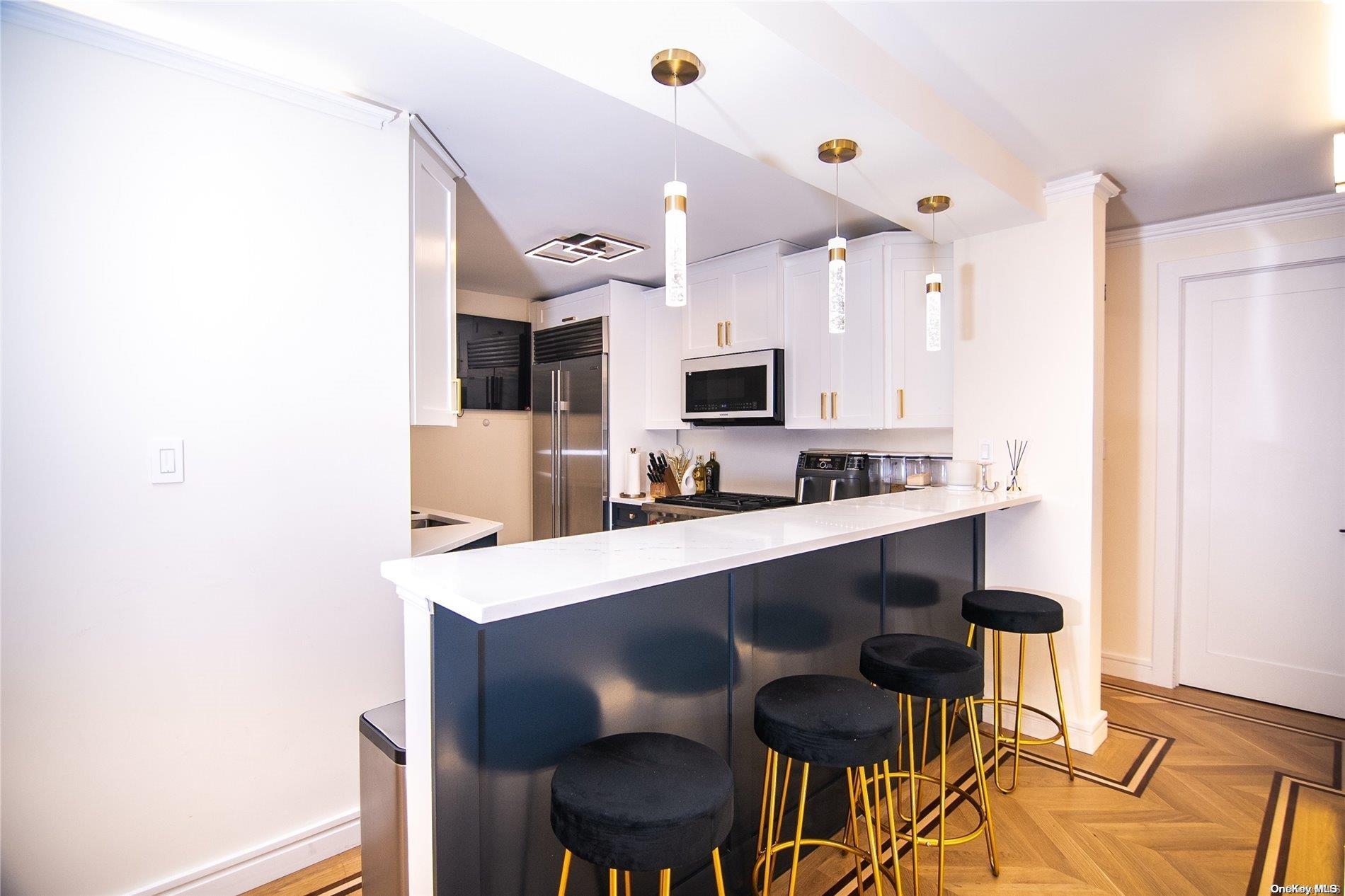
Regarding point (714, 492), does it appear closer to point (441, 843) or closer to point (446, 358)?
point (446, 358)

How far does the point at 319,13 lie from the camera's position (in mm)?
1622

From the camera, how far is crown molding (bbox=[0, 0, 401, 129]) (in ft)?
4.99

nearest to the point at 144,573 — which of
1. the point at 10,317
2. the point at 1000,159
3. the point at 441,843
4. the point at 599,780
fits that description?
the point at 10,317

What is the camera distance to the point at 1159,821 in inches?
85.4

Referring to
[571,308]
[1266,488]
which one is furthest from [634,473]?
[1266,488]

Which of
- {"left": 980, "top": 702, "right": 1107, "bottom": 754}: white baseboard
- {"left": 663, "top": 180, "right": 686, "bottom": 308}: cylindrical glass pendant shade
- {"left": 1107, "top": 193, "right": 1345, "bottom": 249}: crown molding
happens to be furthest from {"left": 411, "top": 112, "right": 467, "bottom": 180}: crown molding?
{"left": 1107, "top": 193, "right": 1345, "bottom": 249}: crown molding

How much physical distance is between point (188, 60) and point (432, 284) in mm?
886

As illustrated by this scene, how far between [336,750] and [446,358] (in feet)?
4.56

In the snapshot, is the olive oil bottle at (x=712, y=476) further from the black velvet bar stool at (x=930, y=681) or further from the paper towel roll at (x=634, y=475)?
the black velvet bar stool at (x=930, y=681)

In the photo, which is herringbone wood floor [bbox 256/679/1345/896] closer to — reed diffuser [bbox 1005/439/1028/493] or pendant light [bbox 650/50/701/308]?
reed diffuser [bbox 1005/439/1028/493]

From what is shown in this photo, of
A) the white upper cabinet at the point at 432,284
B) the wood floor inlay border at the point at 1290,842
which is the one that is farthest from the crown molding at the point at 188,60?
the wood floor inlay border at the point at 1290,842

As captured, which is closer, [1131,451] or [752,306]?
[1131,451]

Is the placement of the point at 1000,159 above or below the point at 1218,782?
above

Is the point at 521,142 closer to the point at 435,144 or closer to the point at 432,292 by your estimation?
the point at 435,144
